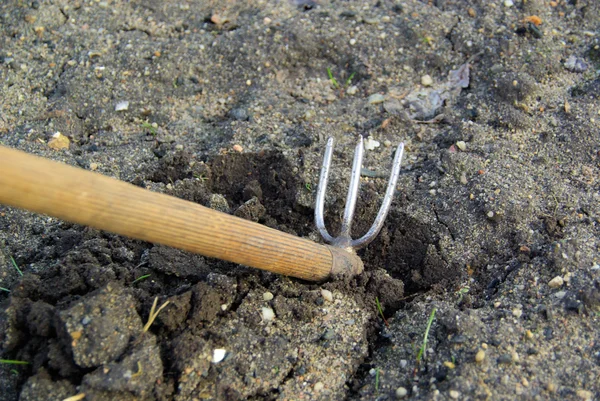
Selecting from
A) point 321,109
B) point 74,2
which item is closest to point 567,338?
point 321,109

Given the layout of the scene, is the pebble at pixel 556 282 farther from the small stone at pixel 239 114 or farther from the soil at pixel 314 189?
the small stone at pixel 239 114

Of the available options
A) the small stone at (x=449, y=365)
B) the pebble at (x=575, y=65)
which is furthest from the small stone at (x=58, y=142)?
the pebble at (x=575, y=65)

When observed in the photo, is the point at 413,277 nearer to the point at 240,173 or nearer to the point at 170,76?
the point at 240,173

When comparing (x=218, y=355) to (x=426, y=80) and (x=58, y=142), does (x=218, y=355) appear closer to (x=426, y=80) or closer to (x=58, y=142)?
(x=58, y=142)

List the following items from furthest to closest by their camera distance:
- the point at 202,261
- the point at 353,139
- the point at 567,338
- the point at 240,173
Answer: the point at 353,139 < the point at 240,173 < the point at 202,261 < the point at 567,338

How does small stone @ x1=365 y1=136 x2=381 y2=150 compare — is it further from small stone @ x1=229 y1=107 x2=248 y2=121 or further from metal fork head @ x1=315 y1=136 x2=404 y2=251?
small stone @ x1=229 y1=107 x2=248 y2=121

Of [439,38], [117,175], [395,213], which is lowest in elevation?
[117,175]
